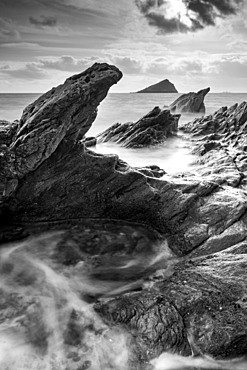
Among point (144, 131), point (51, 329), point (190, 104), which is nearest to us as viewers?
point (51, 329)

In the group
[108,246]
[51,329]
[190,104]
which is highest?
[190,104]

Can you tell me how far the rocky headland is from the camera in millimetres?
6793

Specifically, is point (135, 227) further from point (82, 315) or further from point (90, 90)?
point (90, 90)

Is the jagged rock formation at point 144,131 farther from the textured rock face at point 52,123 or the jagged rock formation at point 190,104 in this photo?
the jagged rock formation at point 190,104

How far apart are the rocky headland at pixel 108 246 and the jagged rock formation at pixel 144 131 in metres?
13.0

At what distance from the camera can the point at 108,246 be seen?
10.2 metres

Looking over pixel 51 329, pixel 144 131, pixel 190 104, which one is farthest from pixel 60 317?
pixel 190 104

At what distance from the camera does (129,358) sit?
21.0 feet

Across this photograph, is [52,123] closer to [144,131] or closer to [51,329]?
[51,329]

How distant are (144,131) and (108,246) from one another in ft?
56.5

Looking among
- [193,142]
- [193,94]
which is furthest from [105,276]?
[193,94]

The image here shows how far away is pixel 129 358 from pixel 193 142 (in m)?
22.5

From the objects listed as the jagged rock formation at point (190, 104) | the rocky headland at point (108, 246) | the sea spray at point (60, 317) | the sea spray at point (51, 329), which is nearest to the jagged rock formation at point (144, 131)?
the rocky headland at point (108, 246)

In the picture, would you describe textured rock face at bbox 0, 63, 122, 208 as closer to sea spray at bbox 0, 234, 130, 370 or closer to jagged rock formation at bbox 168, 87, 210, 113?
sea spray at bbox 0, 234, 130, 370
